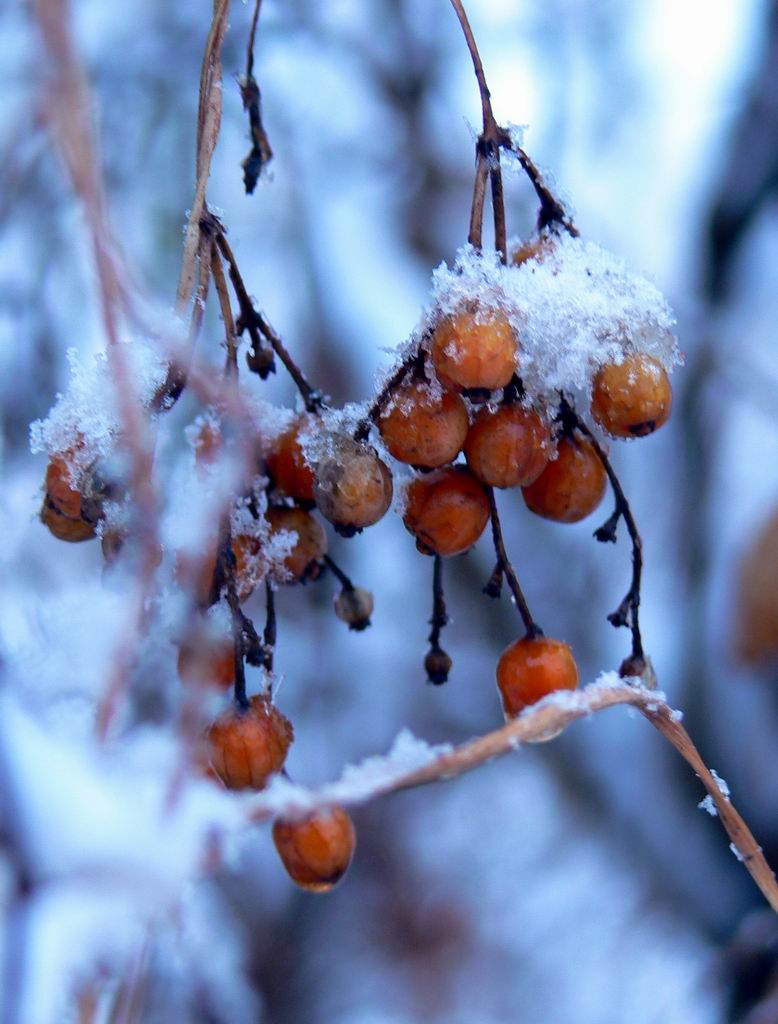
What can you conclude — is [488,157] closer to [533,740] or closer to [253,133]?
[253,133]

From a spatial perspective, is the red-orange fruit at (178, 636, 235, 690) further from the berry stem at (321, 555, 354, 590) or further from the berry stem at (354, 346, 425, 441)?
the berry stem at (354, 346, 425, 441)

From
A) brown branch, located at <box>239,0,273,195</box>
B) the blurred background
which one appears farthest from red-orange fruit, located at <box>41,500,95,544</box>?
the blurred background

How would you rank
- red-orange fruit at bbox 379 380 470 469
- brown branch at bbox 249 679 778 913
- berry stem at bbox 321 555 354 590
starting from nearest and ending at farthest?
brown branch at bbox 249 679 778 913
red-orange fruit at bbox 379 380 470 469
berry stem at bbox 321 555 354 590

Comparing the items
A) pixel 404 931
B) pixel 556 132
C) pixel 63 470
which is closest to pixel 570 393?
pixel 63 470

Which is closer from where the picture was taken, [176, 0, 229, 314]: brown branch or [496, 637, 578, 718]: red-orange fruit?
[176, 0, 229, 314]: brown branch

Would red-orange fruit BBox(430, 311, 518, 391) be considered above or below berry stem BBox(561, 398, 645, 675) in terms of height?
above

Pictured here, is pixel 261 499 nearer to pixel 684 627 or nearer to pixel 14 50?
pixel 14 50

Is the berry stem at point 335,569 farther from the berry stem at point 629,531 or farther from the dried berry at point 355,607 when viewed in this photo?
the berry stem at point 629,531

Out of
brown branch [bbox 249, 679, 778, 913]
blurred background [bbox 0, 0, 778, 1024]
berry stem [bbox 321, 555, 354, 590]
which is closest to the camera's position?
brown branch [bbox 249, 679, 778, 913]

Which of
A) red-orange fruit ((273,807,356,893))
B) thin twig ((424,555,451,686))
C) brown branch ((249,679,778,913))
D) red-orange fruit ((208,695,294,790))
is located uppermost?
thin twig ((424,555,451,686))
